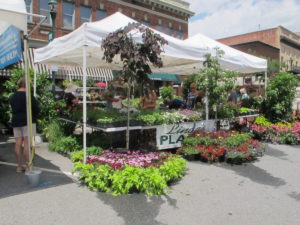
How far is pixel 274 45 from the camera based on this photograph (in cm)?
4841

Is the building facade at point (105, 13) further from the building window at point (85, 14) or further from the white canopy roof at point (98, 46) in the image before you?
the white canopy roof at point (98, 46)

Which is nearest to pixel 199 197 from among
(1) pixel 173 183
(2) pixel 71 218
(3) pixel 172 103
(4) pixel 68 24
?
(1) pixel 173 183

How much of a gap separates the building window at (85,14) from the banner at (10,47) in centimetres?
1595

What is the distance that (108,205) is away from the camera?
12.4 feet

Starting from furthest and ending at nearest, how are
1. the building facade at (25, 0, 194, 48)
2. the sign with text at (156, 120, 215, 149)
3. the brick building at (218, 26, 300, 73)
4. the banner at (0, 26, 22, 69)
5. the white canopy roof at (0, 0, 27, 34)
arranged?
the brick building at (218, 26, 300, 73) → the building facade at (25, 0, 194, 48) → the sign with text at (156, 120, 215, 149) → the white canopy roof at (0, 0, 27, 34) → the banner at (0, 26, 22, 69)

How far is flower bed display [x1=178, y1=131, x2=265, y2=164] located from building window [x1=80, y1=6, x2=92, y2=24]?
16.0m

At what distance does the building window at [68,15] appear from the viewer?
61.3ft

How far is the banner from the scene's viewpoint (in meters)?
3.90

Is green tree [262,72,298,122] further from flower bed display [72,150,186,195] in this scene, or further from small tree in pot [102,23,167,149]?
small tree in pot [102,23,167,149]

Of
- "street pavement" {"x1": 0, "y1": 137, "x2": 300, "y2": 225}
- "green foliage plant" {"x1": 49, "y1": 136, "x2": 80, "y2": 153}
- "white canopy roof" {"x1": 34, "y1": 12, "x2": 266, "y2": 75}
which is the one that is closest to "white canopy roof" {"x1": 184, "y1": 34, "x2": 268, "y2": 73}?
"white canopy roof" {"x1": 34, "y1": 12, "x2": 266, "y2": 75}

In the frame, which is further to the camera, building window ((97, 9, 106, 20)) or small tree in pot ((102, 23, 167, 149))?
building window ((97, 9, 106, 20))

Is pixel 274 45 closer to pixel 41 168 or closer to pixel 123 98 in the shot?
pixel 123 98

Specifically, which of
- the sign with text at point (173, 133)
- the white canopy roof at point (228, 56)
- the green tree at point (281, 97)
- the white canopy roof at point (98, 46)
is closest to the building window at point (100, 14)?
the white canopy roof at point (98, 46)

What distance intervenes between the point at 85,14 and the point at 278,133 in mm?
16370
